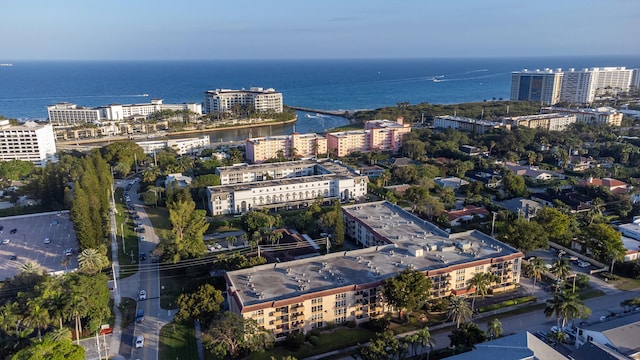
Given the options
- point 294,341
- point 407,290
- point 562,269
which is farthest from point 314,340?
point 562,269

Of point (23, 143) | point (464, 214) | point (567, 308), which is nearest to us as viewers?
point (567, 308)

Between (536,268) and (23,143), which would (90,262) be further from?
(23,143)

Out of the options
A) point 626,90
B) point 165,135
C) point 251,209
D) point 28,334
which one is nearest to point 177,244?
point 28,334

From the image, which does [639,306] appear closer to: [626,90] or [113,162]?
[113,162]

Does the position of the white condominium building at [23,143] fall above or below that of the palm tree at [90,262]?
above

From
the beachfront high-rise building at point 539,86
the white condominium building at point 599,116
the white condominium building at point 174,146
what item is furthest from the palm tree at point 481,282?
the beachfront high-rise building at point 539,86

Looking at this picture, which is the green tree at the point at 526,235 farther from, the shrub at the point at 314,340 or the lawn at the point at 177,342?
the lawn at the point at 177,342
